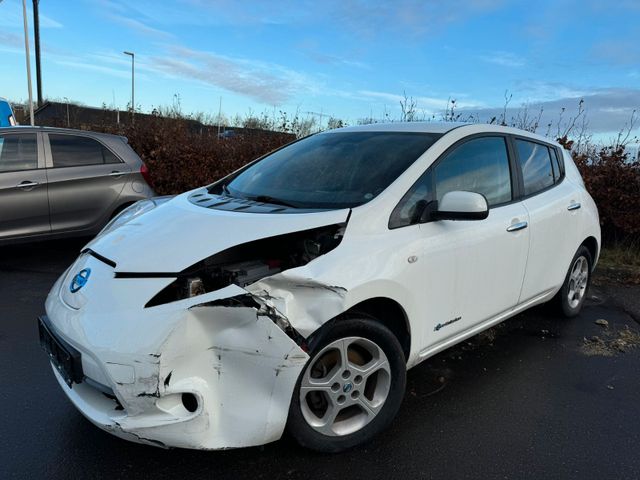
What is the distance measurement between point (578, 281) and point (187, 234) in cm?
380

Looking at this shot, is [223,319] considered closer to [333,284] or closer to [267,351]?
[267,351]

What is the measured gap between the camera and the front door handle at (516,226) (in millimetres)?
3457

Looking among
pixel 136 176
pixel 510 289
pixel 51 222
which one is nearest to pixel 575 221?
pixel 510 289

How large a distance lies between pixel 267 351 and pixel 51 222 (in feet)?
16.1

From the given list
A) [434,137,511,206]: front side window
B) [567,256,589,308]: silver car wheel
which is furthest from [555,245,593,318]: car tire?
[434,137,511,206]: front side window

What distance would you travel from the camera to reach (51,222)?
6.13 m

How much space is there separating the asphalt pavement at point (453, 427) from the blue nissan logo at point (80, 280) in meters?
0.79

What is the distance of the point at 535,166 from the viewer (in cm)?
412

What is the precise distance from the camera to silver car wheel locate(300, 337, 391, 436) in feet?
8.24

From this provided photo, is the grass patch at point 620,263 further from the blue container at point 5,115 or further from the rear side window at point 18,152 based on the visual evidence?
the blue container at point 5,115

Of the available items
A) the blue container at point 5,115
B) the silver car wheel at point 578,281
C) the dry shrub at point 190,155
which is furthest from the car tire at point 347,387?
the blue container at point 5,115

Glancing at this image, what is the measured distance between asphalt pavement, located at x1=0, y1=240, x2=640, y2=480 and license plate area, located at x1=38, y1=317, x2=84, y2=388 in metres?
0.44

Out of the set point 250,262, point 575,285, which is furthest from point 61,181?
point 575,285

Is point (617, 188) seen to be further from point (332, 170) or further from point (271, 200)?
point (271, 200)
